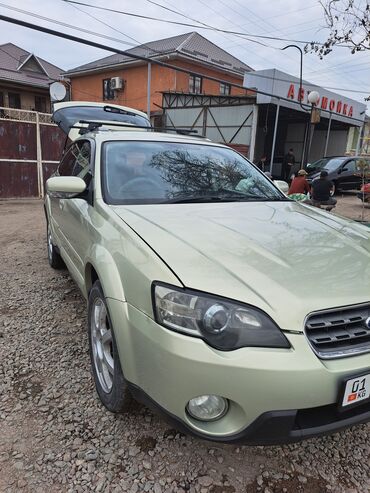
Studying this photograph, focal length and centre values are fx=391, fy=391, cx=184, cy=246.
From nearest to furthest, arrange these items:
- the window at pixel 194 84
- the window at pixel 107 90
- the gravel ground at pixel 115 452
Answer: the gravel ground at pixel 115 452 < the window at pixel 194 84 < the window at pixel 107 90

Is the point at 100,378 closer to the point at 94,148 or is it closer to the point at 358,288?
the point at 358,288

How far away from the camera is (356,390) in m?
1.59

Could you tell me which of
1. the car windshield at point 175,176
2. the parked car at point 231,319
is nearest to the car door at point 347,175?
the car windshield at point 175,176

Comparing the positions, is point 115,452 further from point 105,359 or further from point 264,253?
point 264,253

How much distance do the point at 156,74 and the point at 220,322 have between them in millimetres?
23587

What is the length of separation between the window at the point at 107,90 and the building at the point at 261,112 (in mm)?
7559

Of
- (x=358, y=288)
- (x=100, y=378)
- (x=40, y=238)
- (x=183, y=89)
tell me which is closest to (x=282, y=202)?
(x=358, y=288)

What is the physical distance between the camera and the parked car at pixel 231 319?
152 centimetres

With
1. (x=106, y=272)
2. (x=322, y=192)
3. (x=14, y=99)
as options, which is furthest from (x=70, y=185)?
(x=14, y=99)

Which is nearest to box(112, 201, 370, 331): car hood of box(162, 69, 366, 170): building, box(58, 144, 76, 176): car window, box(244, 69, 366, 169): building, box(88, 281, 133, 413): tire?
box(88, 281, 133, 413): tire

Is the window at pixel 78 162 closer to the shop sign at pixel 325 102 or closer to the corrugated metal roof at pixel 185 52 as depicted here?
the shop sign at pixel 325 102

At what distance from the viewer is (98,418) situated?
2238 mm

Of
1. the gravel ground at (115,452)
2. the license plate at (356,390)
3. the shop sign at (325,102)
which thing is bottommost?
the gravel ground at (115,452)

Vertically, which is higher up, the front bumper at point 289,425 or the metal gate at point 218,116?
the metal gate at point 218,116
